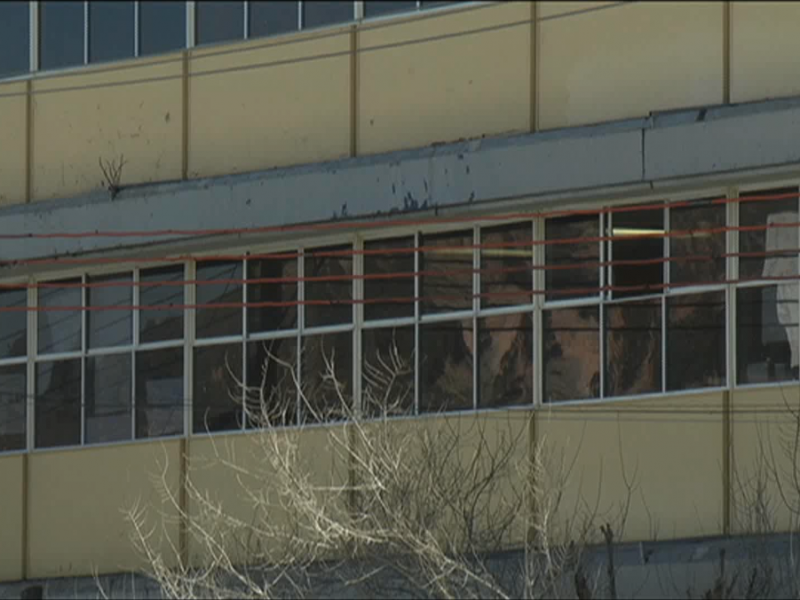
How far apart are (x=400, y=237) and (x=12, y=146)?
4466mm

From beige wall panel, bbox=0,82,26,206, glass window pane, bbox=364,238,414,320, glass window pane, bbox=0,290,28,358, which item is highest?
beige wall panel, bbox=0,82,26,206

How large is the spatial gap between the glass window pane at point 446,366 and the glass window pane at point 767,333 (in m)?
2.56

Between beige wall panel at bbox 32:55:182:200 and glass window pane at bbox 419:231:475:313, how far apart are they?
2752mm

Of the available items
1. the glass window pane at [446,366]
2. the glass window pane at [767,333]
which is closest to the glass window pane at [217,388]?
the glass window pane at [446,366]

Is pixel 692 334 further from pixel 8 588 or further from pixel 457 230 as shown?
pixel 8 588

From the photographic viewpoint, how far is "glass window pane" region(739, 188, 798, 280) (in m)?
20.7

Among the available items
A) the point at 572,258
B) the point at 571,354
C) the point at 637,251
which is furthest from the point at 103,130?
the point at 637,251

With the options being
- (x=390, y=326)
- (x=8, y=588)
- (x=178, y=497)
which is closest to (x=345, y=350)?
(x=390, y=326)

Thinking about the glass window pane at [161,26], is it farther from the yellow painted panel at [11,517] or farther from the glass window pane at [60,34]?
the yellow painted panel at [11,517]

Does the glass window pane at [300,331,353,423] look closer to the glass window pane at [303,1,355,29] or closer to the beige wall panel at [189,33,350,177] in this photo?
the beige wall panel at [189,33,350,177]

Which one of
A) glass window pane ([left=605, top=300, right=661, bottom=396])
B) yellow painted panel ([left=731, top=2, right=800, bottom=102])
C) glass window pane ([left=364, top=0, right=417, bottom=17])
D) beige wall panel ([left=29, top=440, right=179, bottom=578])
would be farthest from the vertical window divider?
yellow painted panel ([left=731, top=2, right=800, bottom=102])

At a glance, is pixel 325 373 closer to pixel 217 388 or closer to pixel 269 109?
pixel 217 388

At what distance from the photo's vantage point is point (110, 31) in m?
24.6

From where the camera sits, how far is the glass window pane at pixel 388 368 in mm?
22375
